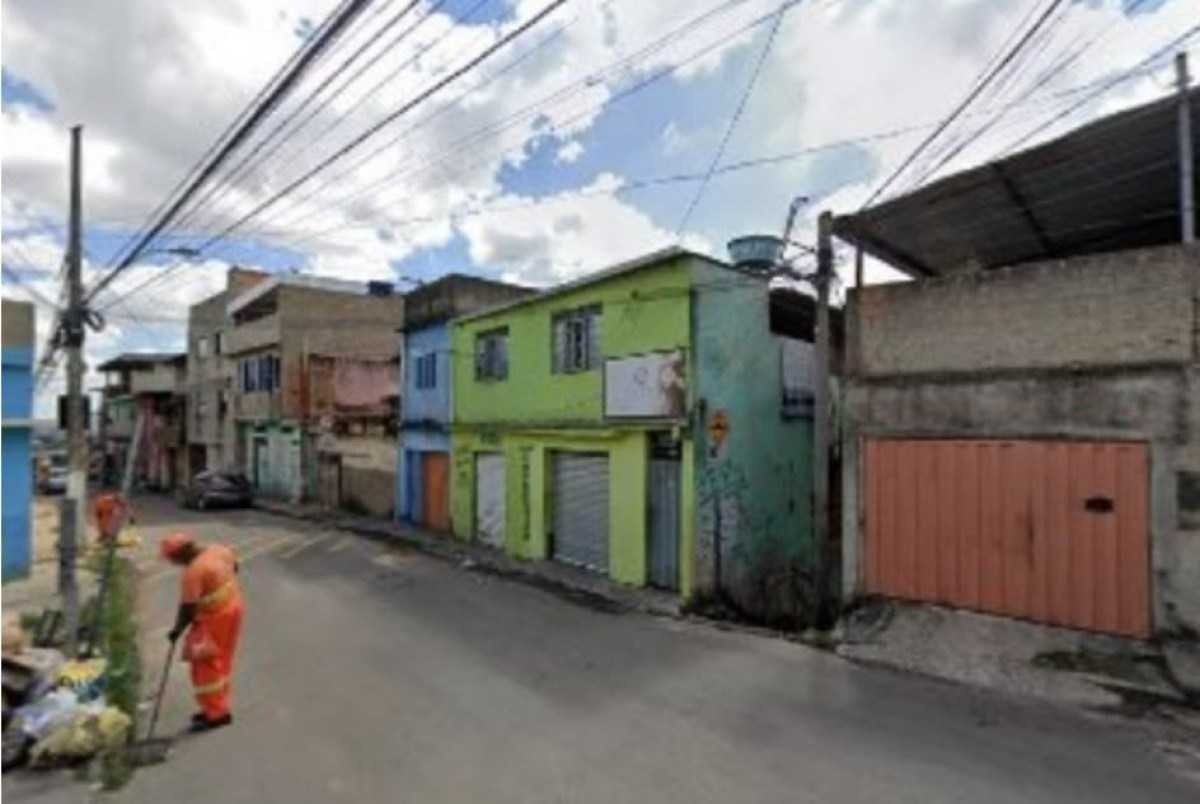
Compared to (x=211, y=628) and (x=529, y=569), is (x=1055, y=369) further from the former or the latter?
(x=529, y=569)

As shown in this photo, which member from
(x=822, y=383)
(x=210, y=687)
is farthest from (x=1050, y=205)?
(x=210, y=687)

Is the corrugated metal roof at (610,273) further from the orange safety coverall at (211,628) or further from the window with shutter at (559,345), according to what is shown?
the orange safety coverall at (211,628)

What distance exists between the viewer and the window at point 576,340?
18.7 metres

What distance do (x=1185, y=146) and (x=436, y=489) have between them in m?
19.5

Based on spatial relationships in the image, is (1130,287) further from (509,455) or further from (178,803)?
(509,455)

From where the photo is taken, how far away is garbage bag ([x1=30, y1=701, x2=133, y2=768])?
746cm

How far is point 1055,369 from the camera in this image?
10.9m

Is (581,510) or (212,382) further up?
(212,382)

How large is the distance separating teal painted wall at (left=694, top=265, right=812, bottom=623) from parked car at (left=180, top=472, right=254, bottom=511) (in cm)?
2325

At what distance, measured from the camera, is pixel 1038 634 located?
35.7ft

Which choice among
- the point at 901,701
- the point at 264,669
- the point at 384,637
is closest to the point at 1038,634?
the point at 901,701

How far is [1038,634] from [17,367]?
51.5ft

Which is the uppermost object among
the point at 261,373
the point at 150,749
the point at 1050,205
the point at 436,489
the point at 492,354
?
the point at 1050,205

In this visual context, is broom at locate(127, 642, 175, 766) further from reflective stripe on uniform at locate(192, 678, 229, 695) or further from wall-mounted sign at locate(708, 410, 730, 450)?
wall-mounted sign at locate(708, 410, 730, 450)
